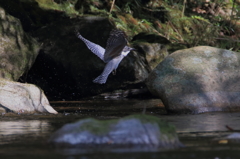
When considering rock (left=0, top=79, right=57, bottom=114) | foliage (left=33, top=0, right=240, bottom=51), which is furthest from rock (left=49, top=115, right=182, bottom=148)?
foliage (left=33, top=0, right=240, bottom=51)

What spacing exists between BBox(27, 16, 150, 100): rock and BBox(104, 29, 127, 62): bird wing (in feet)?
7.88

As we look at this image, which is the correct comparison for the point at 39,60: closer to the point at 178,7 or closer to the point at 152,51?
the point at 152,51

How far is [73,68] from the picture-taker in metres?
9.95

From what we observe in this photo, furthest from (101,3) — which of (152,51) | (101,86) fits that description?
(101,86)

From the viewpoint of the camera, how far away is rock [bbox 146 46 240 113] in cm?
668

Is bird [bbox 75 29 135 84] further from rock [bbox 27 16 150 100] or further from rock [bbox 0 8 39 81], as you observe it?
rock [bbox 27 16 150 100]

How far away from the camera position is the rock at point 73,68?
32.9ft

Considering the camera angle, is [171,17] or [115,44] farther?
[171,17]

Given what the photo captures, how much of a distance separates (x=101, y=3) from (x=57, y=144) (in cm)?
1240

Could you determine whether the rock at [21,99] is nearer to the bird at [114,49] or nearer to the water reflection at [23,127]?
the water reflection at [23,127]

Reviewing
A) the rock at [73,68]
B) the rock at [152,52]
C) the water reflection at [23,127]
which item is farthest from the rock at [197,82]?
the rock at [152,52]

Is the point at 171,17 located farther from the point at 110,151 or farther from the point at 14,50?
the point at 110,151

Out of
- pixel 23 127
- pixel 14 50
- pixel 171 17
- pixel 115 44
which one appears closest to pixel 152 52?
pixel 14 50

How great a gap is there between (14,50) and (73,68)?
1.44 metres
